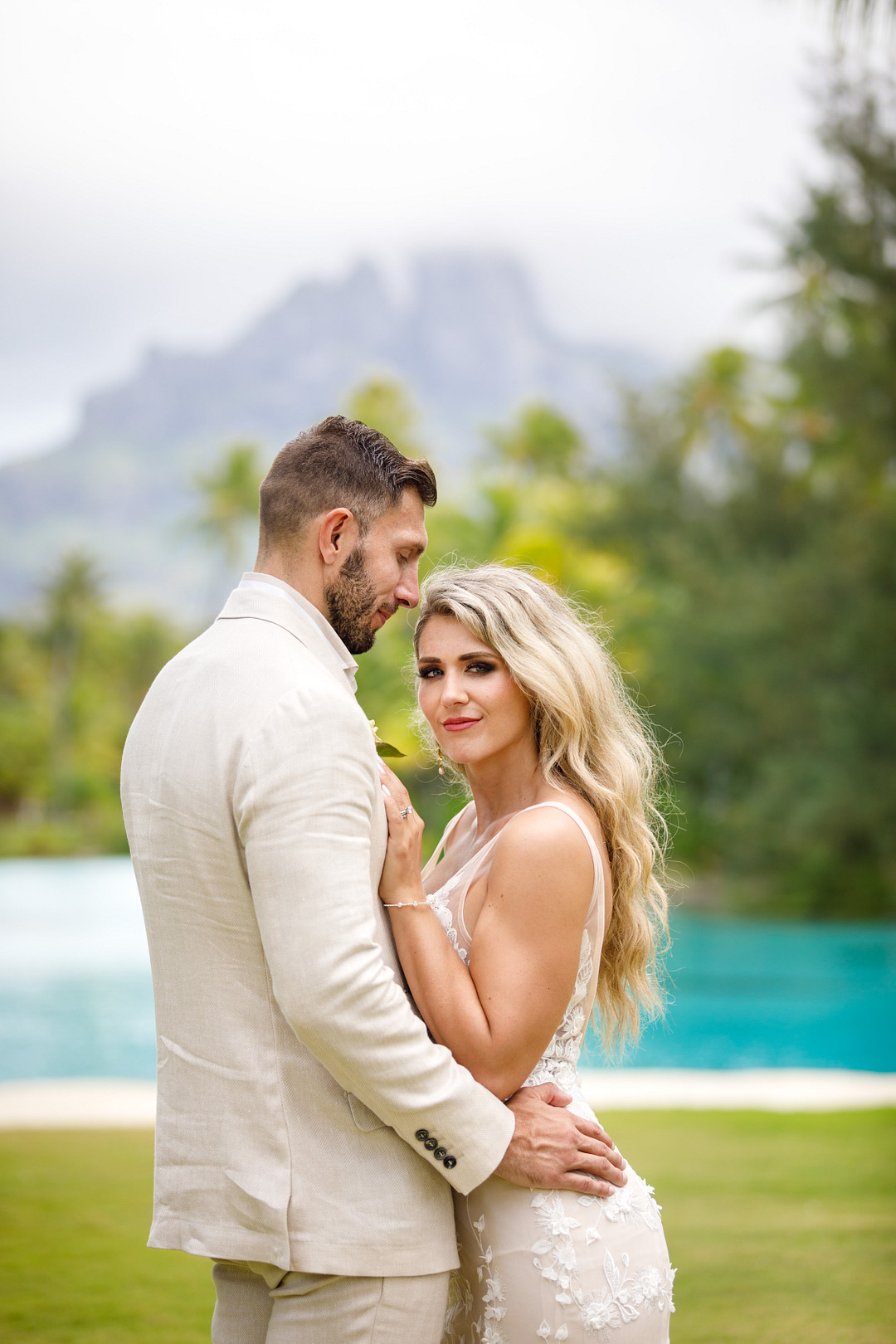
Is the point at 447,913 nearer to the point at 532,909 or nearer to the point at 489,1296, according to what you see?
the point at 532,909

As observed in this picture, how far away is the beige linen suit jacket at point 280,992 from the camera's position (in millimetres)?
1716

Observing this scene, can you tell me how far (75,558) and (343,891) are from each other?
54.8m

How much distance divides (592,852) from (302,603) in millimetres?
678

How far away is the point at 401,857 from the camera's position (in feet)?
6.45

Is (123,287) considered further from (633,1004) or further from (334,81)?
(633,1004)

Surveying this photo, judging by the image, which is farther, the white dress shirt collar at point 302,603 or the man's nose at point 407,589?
the man's nose at point 407,589

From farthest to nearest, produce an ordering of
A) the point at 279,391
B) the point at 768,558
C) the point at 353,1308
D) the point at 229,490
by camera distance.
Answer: the point at 279,391, the point at 229,490, the point at 768,558, the point at 353,1308

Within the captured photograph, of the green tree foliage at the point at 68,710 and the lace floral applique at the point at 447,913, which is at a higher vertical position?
the green tree foliage at the point at 68,710

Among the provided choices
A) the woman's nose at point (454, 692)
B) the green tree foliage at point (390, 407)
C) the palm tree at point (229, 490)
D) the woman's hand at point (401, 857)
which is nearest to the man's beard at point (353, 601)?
the woman's hand at point (401, 857)

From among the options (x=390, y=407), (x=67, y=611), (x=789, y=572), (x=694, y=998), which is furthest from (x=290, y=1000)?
(x=67, y=611)

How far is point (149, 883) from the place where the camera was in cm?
190

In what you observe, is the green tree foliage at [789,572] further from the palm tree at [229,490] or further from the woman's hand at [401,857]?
the palm tree at [229,490]

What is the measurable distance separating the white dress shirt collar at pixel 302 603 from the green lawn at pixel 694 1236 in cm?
326

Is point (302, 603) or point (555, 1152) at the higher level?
point (302, 603)
